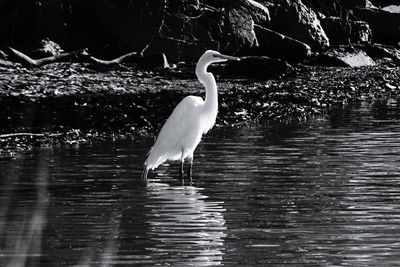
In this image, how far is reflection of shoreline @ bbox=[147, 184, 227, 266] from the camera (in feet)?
34.4

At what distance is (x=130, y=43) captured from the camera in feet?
102

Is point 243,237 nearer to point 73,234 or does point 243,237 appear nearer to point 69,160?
point 73,234

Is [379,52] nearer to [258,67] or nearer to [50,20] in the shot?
[258,67]

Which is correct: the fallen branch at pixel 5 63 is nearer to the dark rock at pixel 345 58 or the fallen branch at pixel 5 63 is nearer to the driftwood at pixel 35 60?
the driftwood at pixel 35 60

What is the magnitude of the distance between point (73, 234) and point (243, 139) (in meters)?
9.66

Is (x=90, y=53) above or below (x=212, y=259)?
above

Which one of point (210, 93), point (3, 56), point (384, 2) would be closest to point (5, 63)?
point (3, 56)

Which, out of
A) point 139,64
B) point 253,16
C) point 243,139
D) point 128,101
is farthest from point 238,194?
point 253,16

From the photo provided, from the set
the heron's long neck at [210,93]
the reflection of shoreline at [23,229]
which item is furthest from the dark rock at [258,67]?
the reflection of shoreline at [23,229]

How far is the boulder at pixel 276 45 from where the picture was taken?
1356 inches

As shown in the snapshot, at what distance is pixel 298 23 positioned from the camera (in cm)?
3591

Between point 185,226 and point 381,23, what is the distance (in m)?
30.0

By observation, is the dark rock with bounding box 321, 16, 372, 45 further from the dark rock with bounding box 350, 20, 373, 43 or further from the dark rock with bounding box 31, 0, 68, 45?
the dark rock with bounding box 31, 0, 68, 45

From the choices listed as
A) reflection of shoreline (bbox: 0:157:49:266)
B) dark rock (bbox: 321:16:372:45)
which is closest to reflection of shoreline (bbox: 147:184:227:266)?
reflection of shoreline (bbox: 0:157:49:266)
